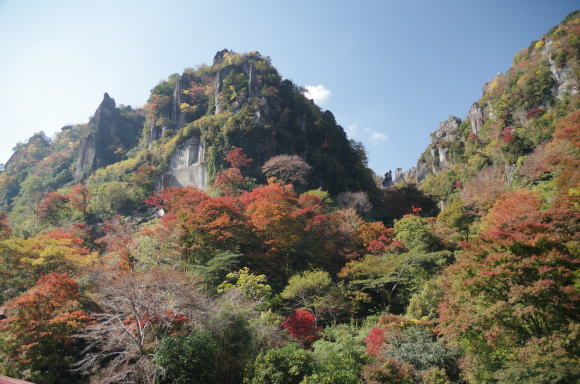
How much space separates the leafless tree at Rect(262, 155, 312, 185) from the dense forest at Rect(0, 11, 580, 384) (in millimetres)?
223

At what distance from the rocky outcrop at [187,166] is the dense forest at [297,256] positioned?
204 mm

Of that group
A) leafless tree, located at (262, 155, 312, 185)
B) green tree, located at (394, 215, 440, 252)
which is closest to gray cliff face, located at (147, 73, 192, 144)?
leafless tree, located at (262, 155, 312, 185)

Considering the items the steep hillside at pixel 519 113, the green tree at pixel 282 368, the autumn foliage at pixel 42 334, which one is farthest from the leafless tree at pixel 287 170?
the green tree at pixel 282 368

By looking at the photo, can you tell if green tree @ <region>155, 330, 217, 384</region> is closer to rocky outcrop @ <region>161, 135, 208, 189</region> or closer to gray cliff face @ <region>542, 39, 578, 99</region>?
rocky outcrop @ <region>161, 135, 208, 189</region>

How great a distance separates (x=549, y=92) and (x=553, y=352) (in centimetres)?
3933

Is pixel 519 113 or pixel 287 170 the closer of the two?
pixel 287 170


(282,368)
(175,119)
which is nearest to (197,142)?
(175,119)

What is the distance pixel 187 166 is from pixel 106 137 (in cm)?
2375

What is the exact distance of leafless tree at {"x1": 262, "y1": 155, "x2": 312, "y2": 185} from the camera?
114 ft

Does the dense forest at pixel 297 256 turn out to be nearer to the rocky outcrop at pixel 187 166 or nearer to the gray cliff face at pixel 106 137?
the rocky outcrop at pixel 187 166

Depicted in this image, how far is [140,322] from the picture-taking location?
12477 millimetres

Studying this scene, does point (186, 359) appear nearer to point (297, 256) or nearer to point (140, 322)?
point (140, 322)

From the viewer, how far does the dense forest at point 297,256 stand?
428 inches

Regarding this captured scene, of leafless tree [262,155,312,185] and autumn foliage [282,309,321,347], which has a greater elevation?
leafless tree [262,155,312,185]
